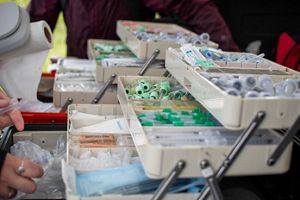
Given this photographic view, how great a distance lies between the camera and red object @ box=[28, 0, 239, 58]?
191cm

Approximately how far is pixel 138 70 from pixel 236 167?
2.39ft

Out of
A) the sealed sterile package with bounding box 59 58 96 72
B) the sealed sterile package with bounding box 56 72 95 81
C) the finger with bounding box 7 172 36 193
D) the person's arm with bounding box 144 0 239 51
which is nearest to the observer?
the finger with bounding box 7 172 36 193

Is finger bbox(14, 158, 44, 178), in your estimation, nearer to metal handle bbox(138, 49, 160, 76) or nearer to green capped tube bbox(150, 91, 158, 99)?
green capped tube bbox(150, 91, 158, 99)

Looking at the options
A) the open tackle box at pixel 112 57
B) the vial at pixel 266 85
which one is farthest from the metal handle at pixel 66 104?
the vial at pixel 266 85

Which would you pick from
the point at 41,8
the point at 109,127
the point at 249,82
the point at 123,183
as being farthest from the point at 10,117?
the point at 41,8

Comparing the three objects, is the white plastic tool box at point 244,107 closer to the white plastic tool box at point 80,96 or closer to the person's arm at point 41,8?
the white plastic tool box at point 80,96

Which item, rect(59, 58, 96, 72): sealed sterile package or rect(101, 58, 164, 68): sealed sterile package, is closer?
rect(101, 58, 164, 68): sealed sterile package

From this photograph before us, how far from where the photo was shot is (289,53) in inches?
73.9

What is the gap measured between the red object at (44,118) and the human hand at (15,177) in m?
0.36

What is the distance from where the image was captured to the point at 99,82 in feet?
4.91

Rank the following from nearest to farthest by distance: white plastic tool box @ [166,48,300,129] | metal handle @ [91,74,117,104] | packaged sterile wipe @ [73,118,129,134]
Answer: white plastic tool box @ [166,48,300,129]
packaged sterile wipe @ [73,118,129,134]
metal handle @ [91,74,117,104]

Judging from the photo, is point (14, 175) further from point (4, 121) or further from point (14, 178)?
point (4, 121)

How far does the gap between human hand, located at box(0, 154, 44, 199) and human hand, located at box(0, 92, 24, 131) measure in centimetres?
16

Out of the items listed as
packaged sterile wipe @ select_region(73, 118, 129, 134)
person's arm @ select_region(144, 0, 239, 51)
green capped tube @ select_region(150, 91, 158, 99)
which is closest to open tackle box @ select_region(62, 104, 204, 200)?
packaged sterile wipe @ select_region(73, 118, 129, 134)
